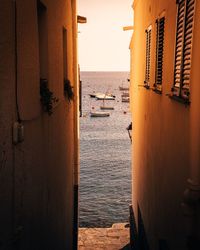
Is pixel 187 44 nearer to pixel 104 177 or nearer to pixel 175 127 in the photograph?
pixel 175 127

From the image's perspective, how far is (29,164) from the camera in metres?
5.02

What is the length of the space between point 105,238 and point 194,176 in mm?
14476

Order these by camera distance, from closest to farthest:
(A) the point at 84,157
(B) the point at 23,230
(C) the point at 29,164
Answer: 1. (B) the point at 23,230
2. (C) the point at 29,164
3. (A) the point at 84,157

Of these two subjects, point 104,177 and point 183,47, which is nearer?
point 183,47

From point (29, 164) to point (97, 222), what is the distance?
24249mm

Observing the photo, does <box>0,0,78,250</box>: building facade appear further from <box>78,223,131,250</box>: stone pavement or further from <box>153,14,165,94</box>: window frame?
<box>78,223,131,250</box>: stone pavement

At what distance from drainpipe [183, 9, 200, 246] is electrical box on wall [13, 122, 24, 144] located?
1.88m

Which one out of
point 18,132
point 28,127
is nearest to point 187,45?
point 28,127

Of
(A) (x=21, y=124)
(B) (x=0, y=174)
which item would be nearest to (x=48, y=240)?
(A) (x=21, y=124)

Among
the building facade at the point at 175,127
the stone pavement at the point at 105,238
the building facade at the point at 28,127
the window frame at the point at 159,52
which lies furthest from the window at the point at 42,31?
the stone pavement at the point at 105,238

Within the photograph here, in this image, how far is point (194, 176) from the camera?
4.47 meters

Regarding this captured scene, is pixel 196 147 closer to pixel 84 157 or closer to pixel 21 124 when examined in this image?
pixel 21 124

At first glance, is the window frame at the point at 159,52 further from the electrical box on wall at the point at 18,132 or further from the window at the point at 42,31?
the electrical box on wall at the point at 18,132

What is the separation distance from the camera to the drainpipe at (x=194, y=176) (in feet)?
14.3
